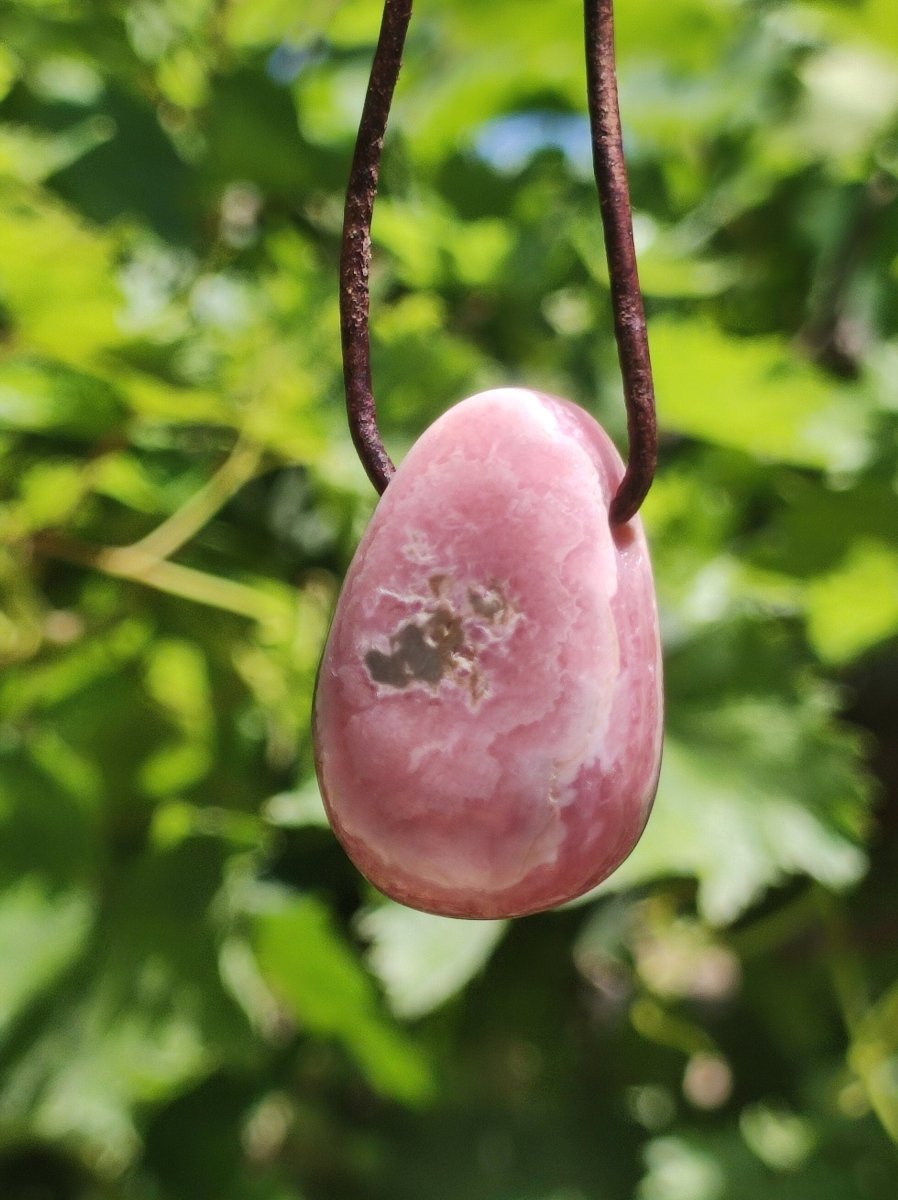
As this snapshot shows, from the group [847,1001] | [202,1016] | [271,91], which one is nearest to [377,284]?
[271,91]

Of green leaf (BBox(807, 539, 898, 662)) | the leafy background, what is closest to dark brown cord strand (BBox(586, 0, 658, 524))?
the leafy background

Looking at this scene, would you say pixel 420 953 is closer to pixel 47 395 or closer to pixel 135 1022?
pixel 135 1022

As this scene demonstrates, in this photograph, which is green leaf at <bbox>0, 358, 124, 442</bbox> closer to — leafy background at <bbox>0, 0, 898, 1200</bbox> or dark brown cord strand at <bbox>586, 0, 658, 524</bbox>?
leafy background at <bbox>0, 0, 898, 1200</bbox>

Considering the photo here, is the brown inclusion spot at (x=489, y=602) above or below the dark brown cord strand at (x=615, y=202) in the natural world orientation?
below

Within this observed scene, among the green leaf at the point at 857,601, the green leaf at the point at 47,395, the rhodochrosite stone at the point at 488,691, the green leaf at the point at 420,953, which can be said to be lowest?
the green leaf at the point at 420,953

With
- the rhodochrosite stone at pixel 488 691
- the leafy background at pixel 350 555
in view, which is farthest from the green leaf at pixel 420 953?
the rhodochrosite stone at pixel 488 691

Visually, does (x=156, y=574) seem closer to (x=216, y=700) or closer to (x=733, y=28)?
(x=216, y=700)

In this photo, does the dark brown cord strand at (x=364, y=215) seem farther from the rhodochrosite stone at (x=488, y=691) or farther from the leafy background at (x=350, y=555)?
the leafy background at (x=350, y=555)
